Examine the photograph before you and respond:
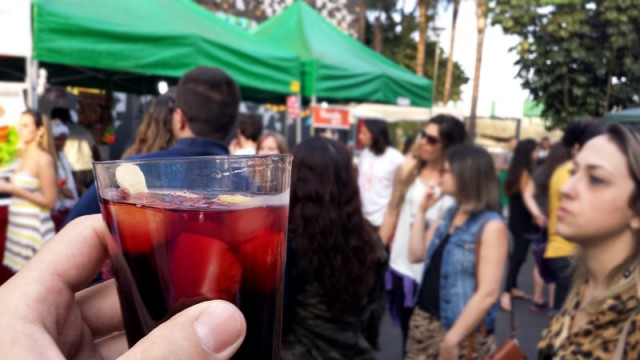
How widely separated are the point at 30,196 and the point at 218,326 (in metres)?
3.83

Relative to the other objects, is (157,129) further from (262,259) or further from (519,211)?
(519,211)

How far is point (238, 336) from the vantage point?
68 cm

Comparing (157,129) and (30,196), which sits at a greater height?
(157,129)

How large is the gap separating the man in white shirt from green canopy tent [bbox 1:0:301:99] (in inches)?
40.9

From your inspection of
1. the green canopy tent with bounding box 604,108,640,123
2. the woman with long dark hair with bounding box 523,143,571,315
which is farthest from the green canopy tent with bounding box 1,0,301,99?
the green canopy tent with bounding box 604,108,640,123

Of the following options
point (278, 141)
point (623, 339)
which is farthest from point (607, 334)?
point (278, 141)

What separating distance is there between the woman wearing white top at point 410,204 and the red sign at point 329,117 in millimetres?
2958

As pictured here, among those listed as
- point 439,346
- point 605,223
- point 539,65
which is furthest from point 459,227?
point 539,65

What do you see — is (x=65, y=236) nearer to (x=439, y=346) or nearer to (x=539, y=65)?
(x=439, y=346)

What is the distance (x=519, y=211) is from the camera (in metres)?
6.47

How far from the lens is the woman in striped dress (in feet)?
12.9

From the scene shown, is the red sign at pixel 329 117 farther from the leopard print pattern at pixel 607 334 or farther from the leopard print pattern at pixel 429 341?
the leopard print pattern at pixel 607 334

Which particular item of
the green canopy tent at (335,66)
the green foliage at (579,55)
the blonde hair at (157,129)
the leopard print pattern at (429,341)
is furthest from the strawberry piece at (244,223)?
the green foliage at (579,55)

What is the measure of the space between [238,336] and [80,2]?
14.5 feet
